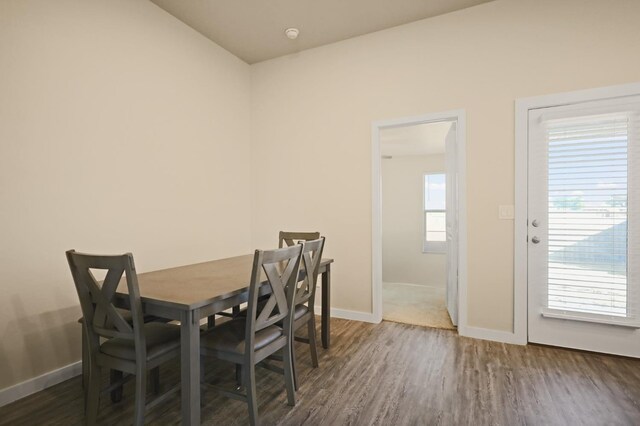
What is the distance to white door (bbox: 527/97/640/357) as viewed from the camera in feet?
8.00

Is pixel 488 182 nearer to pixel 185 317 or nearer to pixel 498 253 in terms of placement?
pixel 498 253

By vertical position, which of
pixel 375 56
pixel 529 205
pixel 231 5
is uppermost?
pixel 231 5

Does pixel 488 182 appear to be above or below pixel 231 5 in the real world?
below

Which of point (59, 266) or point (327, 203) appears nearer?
point (59, 266)

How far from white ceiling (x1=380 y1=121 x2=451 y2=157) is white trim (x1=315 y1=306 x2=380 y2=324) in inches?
85.7

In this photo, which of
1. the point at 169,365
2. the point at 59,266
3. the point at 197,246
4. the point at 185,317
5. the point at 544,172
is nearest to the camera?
the point at 185,317

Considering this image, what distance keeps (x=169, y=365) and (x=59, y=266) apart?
1.01 m

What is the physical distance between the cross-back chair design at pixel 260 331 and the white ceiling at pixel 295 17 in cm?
228

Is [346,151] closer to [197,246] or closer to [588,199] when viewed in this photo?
[197,246]

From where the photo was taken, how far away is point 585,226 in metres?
2.56

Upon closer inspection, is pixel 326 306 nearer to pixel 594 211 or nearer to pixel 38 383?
pixel 38 383

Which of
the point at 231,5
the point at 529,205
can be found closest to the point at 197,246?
the point at 231,5

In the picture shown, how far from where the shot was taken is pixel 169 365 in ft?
7.98

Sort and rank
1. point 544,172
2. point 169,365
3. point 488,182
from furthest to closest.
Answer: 1. point 488,182
2. point 544,172
3. point 169,365
